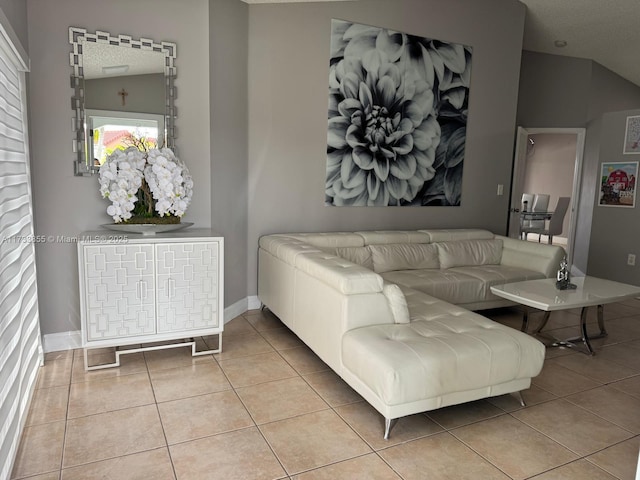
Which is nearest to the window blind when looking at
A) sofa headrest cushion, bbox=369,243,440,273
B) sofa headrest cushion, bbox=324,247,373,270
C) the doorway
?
sofa headrest cushion, bbox=324,247,373,270

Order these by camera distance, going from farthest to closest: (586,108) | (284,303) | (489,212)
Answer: (586,108) < (489,212) < (284,303)

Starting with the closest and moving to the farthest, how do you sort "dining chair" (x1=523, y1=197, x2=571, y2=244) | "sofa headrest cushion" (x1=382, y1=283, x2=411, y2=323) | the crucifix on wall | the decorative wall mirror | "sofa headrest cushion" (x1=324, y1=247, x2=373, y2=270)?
"sofa headrest cushion" (x1=382, y1=283, x2=411, y2=323), the decorative wall mirror, the crucifix on wall, "sofa headrest cushion" (x1=324, y1=247, x2=373, y2=270), "dining chair" (x1=523, y1=197, x2=571, y2=244)

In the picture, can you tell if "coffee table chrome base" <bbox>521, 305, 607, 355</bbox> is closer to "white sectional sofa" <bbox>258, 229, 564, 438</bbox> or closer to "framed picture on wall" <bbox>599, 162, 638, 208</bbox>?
"white sectional sofa" <bbox>258, 229, 564, 438</bbox>

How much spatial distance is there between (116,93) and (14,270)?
4.96ft

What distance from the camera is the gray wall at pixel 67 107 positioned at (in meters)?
2.89

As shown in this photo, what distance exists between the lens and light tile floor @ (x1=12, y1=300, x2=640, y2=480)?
1.92m

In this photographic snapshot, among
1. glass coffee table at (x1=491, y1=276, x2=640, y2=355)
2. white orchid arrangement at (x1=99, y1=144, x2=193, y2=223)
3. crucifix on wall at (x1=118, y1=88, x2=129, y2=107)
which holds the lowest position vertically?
glass coffee table at (x1=491, y1=276, x2=640, y2=355)

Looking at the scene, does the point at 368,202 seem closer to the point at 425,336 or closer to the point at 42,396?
the point at 425,336

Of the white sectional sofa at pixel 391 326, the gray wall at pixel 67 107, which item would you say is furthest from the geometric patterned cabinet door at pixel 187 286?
the gray wall at pixel 67 107

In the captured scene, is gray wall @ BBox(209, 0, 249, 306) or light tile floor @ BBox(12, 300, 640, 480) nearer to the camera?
light tile floor @ BBox(12, 300, 640, 480)

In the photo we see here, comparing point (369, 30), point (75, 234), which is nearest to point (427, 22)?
point (369, 30)

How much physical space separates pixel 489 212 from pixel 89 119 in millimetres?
4164

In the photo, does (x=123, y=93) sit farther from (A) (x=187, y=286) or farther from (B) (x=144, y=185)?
(A) (x=187, y=286)

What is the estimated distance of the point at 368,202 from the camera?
174 inches
